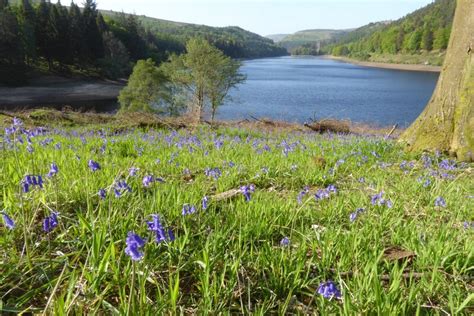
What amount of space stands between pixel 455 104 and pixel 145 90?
47.0 metres

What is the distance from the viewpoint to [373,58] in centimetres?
17238

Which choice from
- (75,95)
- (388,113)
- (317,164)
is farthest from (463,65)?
(75,95)

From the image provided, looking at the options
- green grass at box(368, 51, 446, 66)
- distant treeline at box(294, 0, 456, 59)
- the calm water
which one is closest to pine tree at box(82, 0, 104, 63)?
the calm water

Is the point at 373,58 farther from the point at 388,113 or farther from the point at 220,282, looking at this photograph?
the point at 220,282

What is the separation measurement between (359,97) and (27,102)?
50.7 m

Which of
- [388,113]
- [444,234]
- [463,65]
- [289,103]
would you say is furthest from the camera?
[289,103]

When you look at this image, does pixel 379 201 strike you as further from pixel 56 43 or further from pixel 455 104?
pixel 56 43

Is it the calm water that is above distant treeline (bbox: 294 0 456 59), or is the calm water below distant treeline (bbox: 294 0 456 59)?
below

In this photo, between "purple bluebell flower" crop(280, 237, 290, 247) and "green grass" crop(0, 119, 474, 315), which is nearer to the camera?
"green grass" crop(0, 119, 474, 315)

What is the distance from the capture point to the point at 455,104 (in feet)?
23.9

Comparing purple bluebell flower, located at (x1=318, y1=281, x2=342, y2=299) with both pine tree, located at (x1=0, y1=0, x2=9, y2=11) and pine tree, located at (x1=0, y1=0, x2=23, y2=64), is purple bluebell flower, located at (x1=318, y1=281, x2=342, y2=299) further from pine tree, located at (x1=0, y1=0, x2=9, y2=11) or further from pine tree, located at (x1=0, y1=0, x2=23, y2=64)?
pine tree, located at (x1=0, y1=0, x2=9, y2=11)

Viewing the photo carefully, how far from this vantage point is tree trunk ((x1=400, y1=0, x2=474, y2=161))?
6938mm

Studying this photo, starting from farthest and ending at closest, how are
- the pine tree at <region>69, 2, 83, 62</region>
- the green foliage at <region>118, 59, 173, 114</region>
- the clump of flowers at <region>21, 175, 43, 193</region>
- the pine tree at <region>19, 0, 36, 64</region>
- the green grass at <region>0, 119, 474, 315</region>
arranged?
the pine tree at <region>69, 2, 83, 62</region> → the pine tree at <region>19, 0, 36, 64</region> → the green foliage at <region>118, 59, 173, 114</region> → the clump of flowers at <region>21, 175, 43, 193</region> → the green grass at <region>0, 119, 474, 315</region>

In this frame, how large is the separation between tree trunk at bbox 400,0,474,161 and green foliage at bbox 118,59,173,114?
44287mm
